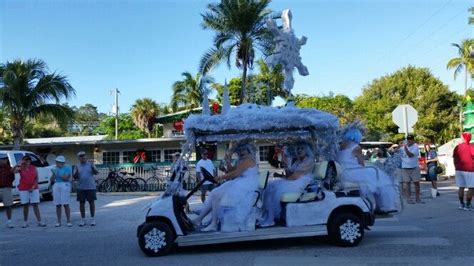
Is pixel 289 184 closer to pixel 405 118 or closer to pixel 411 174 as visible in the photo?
pixel 411 174

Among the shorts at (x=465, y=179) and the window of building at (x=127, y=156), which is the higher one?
the window of building at (x=127, y=156)

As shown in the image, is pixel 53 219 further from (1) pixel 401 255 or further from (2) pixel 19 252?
(1) pixel 401 255

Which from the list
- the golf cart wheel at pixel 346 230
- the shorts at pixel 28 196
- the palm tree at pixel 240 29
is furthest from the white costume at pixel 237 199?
the palm tree at pixel 240 29

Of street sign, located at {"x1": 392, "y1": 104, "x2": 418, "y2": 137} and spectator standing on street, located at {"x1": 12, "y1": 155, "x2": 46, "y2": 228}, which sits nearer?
spectator standing on street, located at {"x1": 12, "y1": 155, "x2": 46, "y2": 228}

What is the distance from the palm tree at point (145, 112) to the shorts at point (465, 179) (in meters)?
38.3

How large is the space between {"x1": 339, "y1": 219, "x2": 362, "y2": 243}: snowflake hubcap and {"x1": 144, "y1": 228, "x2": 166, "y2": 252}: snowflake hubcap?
9.29 feet

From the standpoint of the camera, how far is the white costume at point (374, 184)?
905 centimetres

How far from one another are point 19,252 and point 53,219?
16.1 feet

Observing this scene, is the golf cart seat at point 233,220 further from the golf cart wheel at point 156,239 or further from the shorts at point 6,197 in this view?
the shorts at point 6,197

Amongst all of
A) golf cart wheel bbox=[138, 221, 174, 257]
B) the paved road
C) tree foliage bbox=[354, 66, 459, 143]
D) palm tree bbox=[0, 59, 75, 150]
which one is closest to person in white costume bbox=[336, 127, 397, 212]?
the paved road

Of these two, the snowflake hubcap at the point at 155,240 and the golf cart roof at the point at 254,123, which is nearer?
the snowflake hubcap at the point at 155,240

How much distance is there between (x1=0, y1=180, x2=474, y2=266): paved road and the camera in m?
7.63

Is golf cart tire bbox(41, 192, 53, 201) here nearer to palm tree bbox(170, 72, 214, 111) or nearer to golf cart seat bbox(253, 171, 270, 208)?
golf cart seat bbox(253, 171, 270, 208)

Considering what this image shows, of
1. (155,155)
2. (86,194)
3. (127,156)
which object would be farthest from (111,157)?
(86,194)
